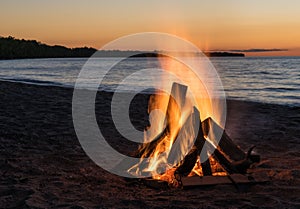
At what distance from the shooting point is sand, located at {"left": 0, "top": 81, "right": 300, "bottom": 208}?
4.25m

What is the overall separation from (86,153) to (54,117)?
393cm

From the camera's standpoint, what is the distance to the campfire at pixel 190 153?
486 centimetres

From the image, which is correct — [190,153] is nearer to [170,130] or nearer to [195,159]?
[195,159]

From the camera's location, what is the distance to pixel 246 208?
4.07m

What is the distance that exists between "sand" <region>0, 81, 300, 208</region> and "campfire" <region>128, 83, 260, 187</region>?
0.79 ft

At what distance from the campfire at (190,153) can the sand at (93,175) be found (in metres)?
0.24

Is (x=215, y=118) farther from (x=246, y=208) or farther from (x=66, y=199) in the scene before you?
(x=66, y=199)

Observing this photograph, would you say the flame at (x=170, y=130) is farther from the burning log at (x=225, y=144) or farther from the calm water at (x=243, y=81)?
the calm water at (x=243, y=81)

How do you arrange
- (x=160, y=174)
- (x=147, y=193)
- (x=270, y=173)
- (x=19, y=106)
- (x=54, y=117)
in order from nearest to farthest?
1. (x=147, y=193)
2. (x=160, y=174)
3. (x=270, y=173)
4. (x=54, y=117)
5. (x=19, y=106)

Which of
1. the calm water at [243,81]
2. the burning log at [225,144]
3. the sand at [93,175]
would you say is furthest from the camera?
the calm water at [243,81]

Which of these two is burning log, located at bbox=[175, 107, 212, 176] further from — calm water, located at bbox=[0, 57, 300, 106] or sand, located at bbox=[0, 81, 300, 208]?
calm water, located at bbox=[0, 57, 300, 106]

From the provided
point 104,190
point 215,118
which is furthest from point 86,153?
point 215,118

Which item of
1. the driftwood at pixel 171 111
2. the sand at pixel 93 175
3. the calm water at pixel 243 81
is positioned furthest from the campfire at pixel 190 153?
the calm water at pixel 243 81

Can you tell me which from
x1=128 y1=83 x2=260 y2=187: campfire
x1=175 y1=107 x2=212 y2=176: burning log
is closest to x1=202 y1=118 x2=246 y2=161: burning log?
x1=128 y1=83 x2=260 y2=187: campfire
